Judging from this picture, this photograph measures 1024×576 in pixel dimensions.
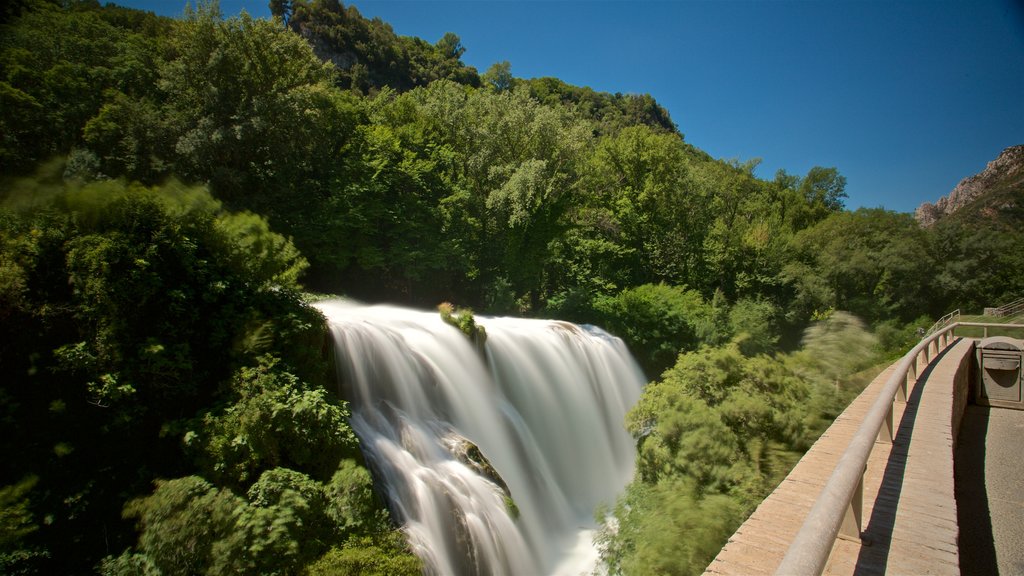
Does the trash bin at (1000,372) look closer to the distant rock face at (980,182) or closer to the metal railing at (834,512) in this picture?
the metal railing at (834,512)

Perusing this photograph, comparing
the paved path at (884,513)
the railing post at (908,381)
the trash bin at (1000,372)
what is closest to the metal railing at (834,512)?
the paved path at (884,513)

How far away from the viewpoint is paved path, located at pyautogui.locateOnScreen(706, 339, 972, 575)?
2949 millimetres

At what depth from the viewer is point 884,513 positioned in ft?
11.4

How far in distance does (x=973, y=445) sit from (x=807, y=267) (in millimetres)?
24742

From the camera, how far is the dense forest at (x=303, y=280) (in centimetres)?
606

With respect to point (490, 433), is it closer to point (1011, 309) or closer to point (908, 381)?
point (908, 381)

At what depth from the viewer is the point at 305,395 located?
7.45m

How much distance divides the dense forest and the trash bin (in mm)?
2501

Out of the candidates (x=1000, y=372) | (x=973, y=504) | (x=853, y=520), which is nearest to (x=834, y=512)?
(x=853, y=520)

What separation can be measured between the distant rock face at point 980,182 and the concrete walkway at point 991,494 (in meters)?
44.8

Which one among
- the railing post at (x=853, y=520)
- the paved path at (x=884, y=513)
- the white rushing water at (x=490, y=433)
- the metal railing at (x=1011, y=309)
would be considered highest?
the metal railing at (x=1011, y=309)

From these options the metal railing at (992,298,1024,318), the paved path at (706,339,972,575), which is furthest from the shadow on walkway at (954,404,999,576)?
the metal railing at (992,298,1024,318)

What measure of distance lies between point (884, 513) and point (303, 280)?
66.6 feet

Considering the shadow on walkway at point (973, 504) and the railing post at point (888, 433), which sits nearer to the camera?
the shadow on walkway at point (973, 504)
